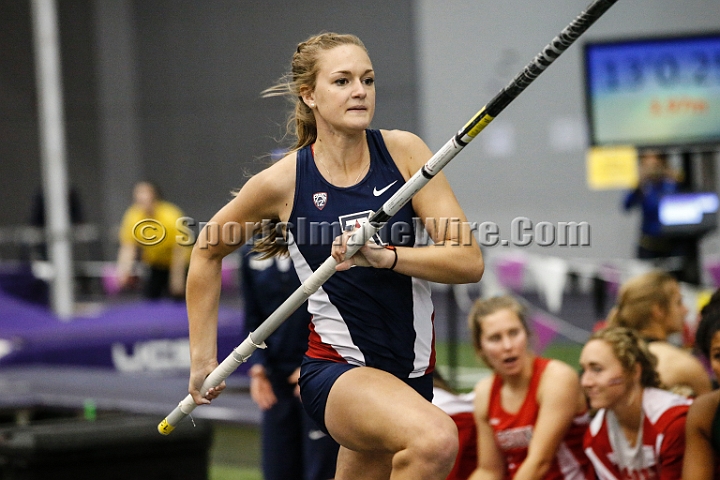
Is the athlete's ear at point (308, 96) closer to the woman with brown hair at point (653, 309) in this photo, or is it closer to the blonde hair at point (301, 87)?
the blonde hair at point (301, 87)

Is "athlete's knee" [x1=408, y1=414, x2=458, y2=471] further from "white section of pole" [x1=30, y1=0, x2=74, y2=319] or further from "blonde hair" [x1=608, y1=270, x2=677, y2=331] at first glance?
"white section of pole" [x1=30, y1=0, x2=74, y2=319]

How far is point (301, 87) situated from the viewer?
2.89m

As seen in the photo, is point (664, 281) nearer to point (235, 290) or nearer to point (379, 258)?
point (379, 258)

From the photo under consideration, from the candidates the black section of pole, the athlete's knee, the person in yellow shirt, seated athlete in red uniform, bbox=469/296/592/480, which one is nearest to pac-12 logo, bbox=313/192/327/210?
the black section of pole

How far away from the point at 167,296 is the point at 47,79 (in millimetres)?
2720

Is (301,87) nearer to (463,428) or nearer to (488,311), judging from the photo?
(488,311)

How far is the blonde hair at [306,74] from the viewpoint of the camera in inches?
111

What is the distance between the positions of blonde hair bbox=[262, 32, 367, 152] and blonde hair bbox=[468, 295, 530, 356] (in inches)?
49.0

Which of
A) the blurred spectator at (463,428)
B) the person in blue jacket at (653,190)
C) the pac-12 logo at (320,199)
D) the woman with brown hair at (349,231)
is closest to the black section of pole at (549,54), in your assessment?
the woman with brown hair at (349,231)

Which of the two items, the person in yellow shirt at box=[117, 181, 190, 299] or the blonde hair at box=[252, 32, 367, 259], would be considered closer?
the blonde hair at box=[252, 32, 367, 259]

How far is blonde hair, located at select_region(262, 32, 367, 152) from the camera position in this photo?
111 inches

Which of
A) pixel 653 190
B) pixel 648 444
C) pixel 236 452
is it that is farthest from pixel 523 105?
pixel 648 444

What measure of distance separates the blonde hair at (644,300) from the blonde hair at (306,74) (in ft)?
6.14

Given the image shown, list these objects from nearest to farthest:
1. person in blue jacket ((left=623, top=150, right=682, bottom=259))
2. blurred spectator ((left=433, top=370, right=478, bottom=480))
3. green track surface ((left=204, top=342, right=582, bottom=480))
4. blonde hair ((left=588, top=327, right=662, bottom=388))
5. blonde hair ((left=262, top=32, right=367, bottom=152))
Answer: blonde hair ((left=262, top=32, right=367, bottom=152)) → blonde hair ((left=588, top=327, right=662, bottom=388)) → blurred spectator ((left=433, top=370, right=478, bottom=480)) → green track surface ((left=204, top=342, right=582, bottom=480)) → person in blue jacket ((left=623, top=150, right=682, bottom=259))
